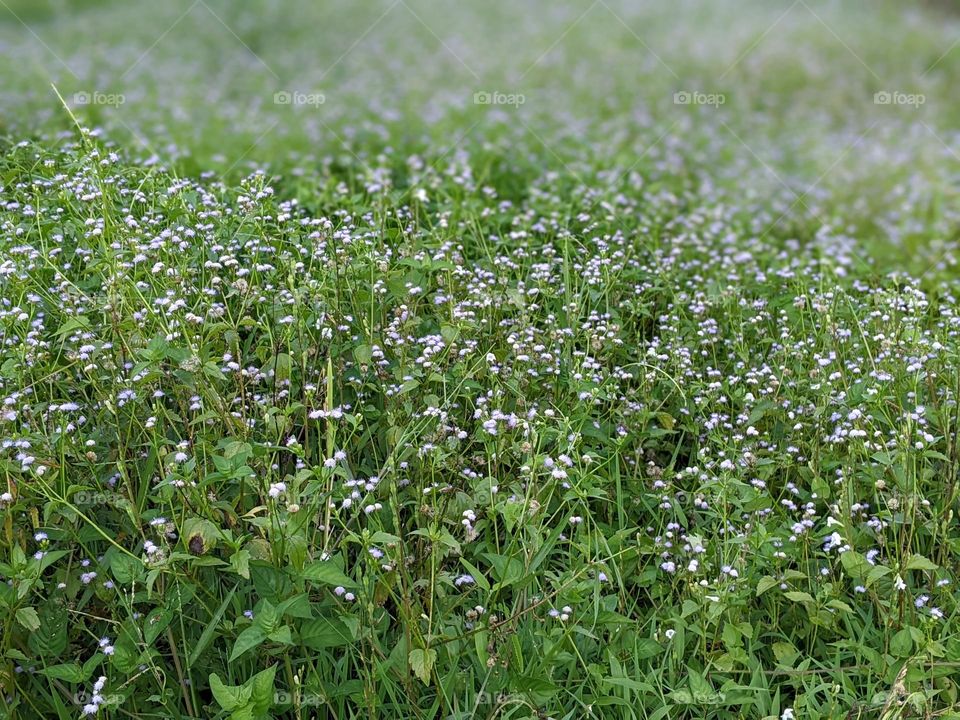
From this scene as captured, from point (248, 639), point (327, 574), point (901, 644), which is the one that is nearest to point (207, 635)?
point (248, 639)

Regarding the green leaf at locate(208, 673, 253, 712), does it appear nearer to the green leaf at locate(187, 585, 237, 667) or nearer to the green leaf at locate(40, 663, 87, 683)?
the green leaf at locate(187, 585, 237, 667)

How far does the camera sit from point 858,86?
1114cm

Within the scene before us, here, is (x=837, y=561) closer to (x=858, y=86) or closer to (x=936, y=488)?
(x=936, y=488)

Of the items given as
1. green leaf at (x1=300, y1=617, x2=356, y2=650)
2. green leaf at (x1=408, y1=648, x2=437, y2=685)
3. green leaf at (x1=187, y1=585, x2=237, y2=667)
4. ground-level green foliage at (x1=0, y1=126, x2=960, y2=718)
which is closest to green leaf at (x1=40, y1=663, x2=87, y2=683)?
ground-level green foliage at (x1=0, y1=126, x2=960, y2=718)

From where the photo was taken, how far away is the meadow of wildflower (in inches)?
107

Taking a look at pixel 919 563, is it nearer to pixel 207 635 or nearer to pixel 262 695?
pixel 262 695

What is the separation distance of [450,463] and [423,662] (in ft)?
2.40

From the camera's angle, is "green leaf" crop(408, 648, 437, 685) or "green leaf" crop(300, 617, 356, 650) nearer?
"green leaf" crop(408, 648, 437, 685)

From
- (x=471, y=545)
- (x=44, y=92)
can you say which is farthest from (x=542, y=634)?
(x=44, y=92)

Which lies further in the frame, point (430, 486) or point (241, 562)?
point (430, 486)

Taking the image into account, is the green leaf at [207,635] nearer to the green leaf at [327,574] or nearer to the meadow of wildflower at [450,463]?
the meadow of wildflower at [450,463]

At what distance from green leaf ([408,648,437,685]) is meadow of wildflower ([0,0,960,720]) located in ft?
0.03

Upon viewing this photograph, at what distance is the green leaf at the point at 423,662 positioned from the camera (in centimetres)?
254

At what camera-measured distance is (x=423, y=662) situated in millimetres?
2561
